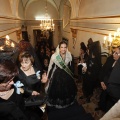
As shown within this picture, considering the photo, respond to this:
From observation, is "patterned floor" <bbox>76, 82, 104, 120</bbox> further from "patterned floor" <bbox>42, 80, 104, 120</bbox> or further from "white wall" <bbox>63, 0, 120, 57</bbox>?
"white wall" <bbox>63, 0, 120, 57</bbox>

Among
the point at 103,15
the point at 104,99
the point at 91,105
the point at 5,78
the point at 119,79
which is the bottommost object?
the point at 91,105

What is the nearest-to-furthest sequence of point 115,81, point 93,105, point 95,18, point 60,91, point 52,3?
point 115,81 < point 60,91 < point 93,105 < point 95,18 < point 52,3

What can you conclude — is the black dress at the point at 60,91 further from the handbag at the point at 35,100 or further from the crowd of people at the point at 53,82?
the handbag at the point at 35,100

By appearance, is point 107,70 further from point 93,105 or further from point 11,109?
point 11,109

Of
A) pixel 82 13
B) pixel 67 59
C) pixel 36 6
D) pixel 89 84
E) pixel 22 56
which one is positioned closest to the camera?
pixel 22 56

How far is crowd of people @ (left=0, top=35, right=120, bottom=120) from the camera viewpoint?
152 cm

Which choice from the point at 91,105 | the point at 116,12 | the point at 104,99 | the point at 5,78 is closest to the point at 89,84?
the point at 91,105

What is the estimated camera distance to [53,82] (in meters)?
3.92

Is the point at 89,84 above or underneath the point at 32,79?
underneath

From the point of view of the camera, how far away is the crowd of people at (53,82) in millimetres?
1518

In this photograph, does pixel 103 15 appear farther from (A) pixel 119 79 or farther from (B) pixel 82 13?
(A) pixel 119 79

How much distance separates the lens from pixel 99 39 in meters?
5.18

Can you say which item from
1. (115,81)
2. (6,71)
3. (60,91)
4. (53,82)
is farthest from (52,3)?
(6,71)

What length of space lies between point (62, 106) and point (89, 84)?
1.07 meters
